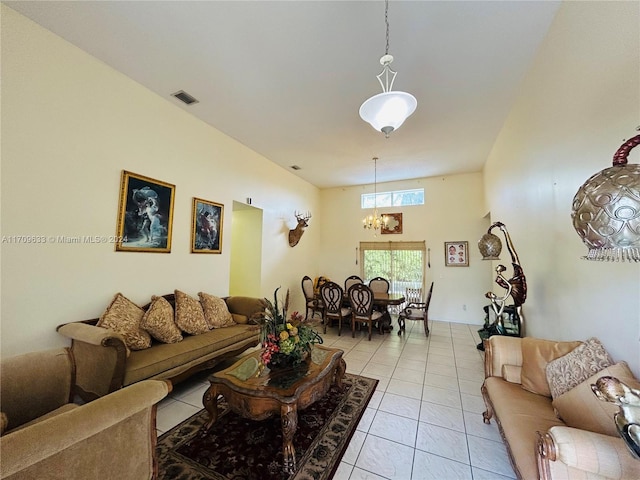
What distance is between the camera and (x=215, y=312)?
3.51m

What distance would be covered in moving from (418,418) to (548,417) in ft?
3.56

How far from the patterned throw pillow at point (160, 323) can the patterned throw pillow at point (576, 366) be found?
136 inches

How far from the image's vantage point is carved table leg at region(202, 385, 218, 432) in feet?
6.84

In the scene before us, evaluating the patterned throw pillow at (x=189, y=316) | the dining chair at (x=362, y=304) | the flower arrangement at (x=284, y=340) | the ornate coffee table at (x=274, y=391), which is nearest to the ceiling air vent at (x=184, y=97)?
the patterned throw pillow at (x=189, y=316)

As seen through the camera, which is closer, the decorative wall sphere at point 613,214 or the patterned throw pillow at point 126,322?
the decorative wall sphere at point 613,214

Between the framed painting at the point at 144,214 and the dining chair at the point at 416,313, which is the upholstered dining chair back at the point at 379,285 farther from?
the framed painting at the point at 144,214

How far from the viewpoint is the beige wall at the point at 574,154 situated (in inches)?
57.6

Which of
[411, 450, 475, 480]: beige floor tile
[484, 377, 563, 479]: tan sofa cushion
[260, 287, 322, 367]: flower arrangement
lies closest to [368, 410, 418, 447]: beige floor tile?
[411, 450, 475, 480]: beige floor tile

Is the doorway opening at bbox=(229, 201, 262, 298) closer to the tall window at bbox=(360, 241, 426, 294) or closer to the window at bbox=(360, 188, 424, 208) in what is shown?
the tall window at bbox=(360, 241, 426, 294)

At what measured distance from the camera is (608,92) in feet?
5.18

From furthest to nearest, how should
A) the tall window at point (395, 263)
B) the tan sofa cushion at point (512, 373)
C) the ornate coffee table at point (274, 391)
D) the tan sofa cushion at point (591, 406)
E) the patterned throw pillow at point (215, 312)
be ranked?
1. the tall window at point (395, 263)
2. the patterned throw pillow at point (215, 312)
3. the tan sofa cushion at point (512, 373)
4. the ornate coffee table at point (274, 391)
5. the tan sofa cushion at point (591, 406)

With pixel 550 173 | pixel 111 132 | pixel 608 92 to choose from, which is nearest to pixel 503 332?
pixel 550 173

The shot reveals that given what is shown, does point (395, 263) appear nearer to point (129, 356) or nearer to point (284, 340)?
point (284, 340)

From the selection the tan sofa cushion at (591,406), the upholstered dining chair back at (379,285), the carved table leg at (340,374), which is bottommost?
the carved table leg at (340,374)
